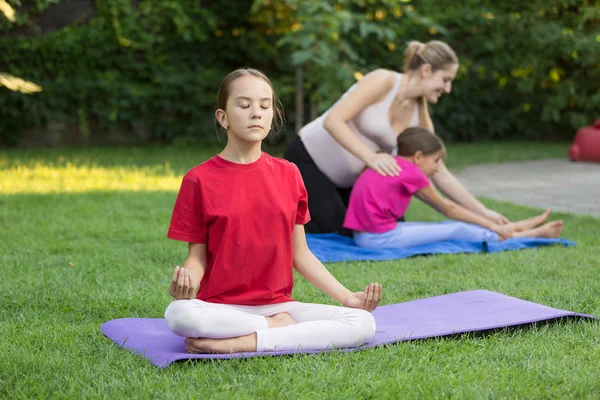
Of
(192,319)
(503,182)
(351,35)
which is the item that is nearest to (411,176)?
(192,319)

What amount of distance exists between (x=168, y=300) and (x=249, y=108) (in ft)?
3.49

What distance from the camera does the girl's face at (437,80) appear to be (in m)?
4.40

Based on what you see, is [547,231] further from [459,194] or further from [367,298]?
[367,298]

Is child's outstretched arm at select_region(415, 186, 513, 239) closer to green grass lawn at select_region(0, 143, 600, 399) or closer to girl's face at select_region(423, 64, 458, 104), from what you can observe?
green grass lawn at select_region(0, 143, 600, 399)

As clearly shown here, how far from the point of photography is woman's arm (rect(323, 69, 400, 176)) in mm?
4346

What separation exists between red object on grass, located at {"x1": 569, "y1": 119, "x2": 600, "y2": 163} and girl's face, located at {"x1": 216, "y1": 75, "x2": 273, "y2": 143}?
7.45 m

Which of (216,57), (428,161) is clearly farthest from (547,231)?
(216,57)

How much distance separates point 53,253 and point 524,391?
8.96 feet

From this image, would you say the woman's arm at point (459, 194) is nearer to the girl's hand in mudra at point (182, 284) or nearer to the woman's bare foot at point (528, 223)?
the woman's bare foot at point (528, 223)

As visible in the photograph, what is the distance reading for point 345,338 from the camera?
2424 millimetres

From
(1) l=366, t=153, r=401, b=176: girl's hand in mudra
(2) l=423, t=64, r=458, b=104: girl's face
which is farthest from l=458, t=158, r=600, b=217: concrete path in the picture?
(1) l=366, t=153, r=401, b=176: girl's hand in mudra

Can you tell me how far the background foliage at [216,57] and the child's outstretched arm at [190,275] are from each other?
19.3ft

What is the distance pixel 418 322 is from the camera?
9.06 feet

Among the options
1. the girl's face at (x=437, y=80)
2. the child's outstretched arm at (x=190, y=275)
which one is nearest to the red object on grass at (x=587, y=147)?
the girl's face at (x=437, y=80)
